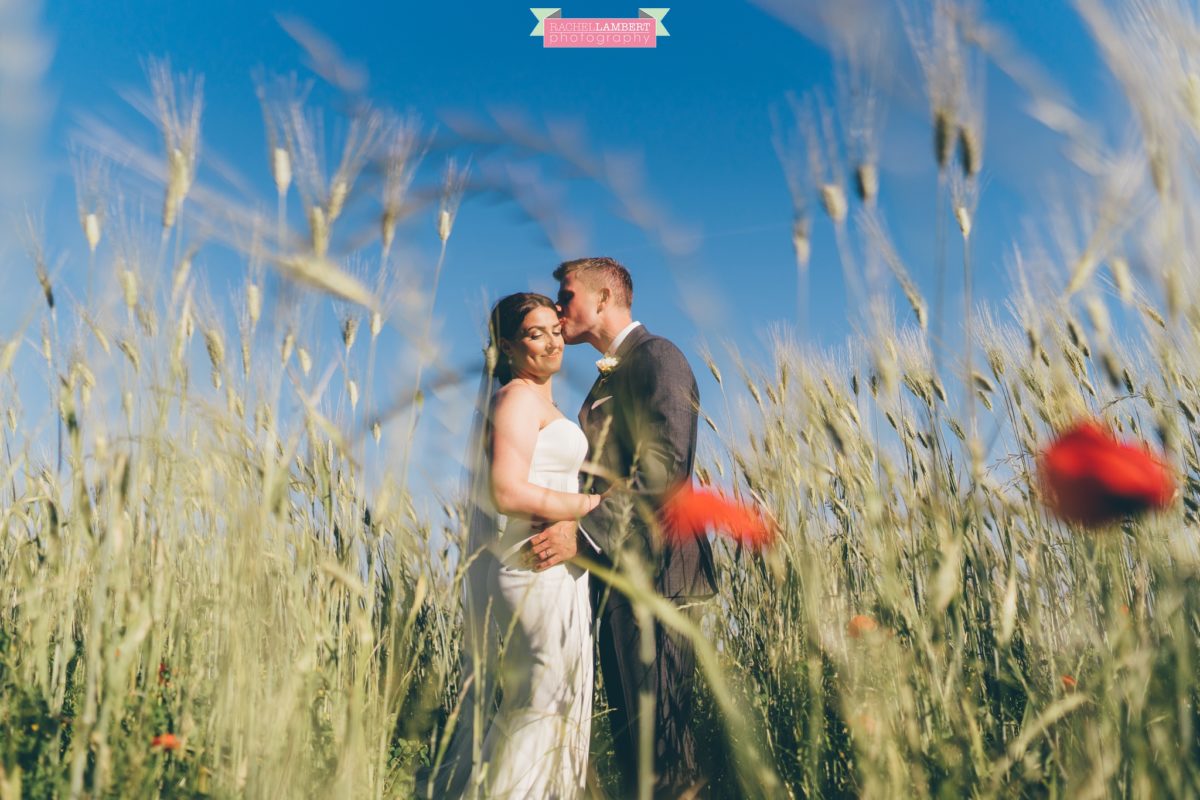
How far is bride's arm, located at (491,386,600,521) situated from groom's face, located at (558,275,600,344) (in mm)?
504

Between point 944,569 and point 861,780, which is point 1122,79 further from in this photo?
point 861,780

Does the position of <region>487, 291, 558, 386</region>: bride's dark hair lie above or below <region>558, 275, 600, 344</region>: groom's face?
below

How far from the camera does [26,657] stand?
5.37 ft

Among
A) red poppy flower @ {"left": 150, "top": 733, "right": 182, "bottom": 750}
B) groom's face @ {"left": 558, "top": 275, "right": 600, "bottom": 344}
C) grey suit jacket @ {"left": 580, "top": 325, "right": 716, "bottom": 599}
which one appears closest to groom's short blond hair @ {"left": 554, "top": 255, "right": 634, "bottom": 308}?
groom's face @ {"left": 558, "top": 275, "right": 600, "bottom": 344}

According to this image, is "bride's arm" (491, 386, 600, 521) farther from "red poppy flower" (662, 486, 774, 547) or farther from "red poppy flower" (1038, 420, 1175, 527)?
"red poppy flower" (1038, 420, 1175, 527)

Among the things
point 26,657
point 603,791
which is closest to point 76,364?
point 26,657

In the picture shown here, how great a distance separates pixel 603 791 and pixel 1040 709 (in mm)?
1305

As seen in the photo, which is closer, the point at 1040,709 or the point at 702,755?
the point at 1040,709

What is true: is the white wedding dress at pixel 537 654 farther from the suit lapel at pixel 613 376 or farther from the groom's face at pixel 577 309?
the groom's face at pixel 577 309

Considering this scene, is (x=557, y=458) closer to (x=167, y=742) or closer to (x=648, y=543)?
(x=648, y=543)

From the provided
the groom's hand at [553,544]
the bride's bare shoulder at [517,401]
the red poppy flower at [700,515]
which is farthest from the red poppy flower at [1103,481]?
the bride's bare shoulder at [517,401]

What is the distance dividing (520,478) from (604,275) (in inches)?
33.6

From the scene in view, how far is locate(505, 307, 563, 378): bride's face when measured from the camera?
2.13 metres

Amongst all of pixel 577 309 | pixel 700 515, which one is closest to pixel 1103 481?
pixel 700 515
